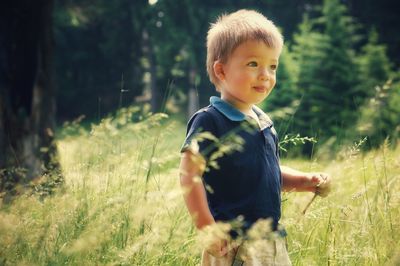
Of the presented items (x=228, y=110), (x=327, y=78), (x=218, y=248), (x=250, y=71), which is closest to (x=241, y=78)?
(x=250, y=71)

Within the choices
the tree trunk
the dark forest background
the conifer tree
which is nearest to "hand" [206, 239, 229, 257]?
the tree trunk

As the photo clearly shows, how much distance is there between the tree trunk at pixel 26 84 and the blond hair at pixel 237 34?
11.1 feet

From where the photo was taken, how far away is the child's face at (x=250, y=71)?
2.09 m

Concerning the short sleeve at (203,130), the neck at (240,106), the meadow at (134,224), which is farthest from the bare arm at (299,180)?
the short sleeve at (203,130)

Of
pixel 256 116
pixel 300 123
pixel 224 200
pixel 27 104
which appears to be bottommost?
pixel 300 123

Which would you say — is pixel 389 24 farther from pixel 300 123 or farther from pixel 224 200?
pixel 224 200

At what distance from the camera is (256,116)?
7.26 ft

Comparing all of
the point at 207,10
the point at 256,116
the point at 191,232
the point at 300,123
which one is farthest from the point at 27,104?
the point at 207,10

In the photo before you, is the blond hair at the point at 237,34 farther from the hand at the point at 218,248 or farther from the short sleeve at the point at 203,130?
the hand at the point at 218,248

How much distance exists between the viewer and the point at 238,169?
1950mm

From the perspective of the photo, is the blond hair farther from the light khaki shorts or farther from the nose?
the light khaki shorts

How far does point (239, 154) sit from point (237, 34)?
54 centimetres

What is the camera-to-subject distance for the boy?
1884mm

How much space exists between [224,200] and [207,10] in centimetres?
2853
